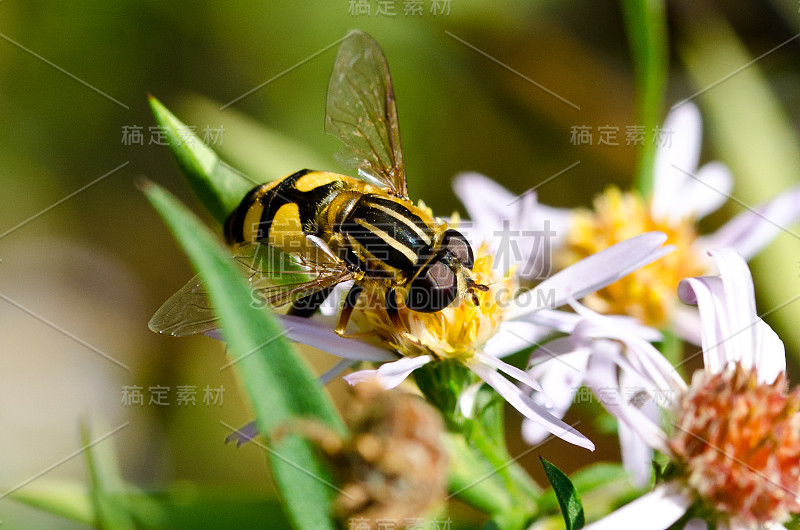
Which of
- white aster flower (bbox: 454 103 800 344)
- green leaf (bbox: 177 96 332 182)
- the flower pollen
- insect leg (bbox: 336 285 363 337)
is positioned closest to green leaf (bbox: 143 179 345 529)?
insect leg (bbox: 336 285 363 337)

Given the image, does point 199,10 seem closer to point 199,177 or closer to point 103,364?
point 103,364

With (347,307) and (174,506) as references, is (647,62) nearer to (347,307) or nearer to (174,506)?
(347,307)

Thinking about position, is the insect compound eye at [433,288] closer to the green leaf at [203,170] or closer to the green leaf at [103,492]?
the green leaf at [203,170]

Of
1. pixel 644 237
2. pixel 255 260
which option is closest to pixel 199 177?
pixel 255 260

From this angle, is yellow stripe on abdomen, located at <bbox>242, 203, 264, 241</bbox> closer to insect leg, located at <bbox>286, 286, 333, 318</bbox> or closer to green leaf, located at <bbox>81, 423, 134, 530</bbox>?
insect leg, located at <bbox>286, 286, 333, 318</bbox>

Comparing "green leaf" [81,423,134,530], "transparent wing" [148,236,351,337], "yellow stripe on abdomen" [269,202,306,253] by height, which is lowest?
"green leaf" [81,423,134,530]

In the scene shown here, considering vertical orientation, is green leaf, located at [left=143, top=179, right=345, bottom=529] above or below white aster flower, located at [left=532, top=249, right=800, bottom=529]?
above

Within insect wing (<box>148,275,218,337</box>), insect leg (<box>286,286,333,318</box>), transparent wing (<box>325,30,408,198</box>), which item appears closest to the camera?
insect wing (<box>148,275,218,337</box>)
